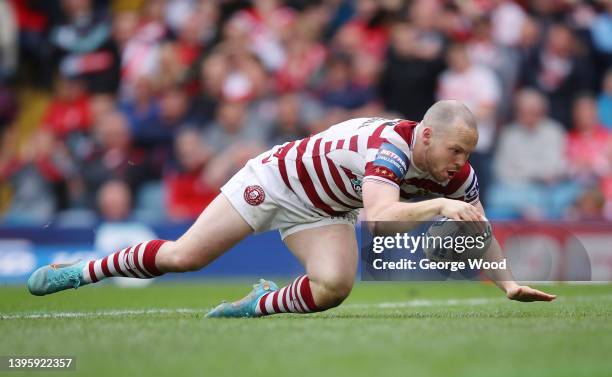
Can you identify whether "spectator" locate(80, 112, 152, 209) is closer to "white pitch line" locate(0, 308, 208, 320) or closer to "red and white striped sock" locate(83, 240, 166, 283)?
"white pitch line" locate(0, 308, 208, 320)

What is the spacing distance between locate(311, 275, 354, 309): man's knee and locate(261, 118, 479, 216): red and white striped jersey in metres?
0.55

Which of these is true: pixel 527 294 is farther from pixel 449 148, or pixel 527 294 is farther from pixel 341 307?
pixel 341 307

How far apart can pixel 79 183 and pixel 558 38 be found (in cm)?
704

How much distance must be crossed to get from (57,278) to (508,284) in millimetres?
3321

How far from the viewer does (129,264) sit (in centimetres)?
830

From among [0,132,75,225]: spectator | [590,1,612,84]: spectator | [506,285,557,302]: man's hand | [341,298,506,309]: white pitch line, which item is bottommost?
[506,285,557,302]: man's hand

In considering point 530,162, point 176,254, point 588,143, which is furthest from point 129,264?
point 588,143

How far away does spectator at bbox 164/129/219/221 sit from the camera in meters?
15.5

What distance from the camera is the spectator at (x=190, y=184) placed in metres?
15.5

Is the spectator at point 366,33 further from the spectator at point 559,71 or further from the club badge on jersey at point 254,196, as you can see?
the club badge on jersey at point 254,196

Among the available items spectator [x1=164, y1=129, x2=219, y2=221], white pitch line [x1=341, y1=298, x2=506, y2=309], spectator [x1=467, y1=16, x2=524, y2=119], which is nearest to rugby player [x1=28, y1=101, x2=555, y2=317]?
white pitch line [x1=341, y1=298, x2=506, y2=309]

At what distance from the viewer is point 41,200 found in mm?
16594

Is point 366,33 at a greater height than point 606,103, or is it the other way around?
point 366,33

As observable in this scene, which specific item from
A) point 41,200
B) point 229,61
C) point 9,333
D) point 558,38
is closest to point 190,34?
point 229,61
